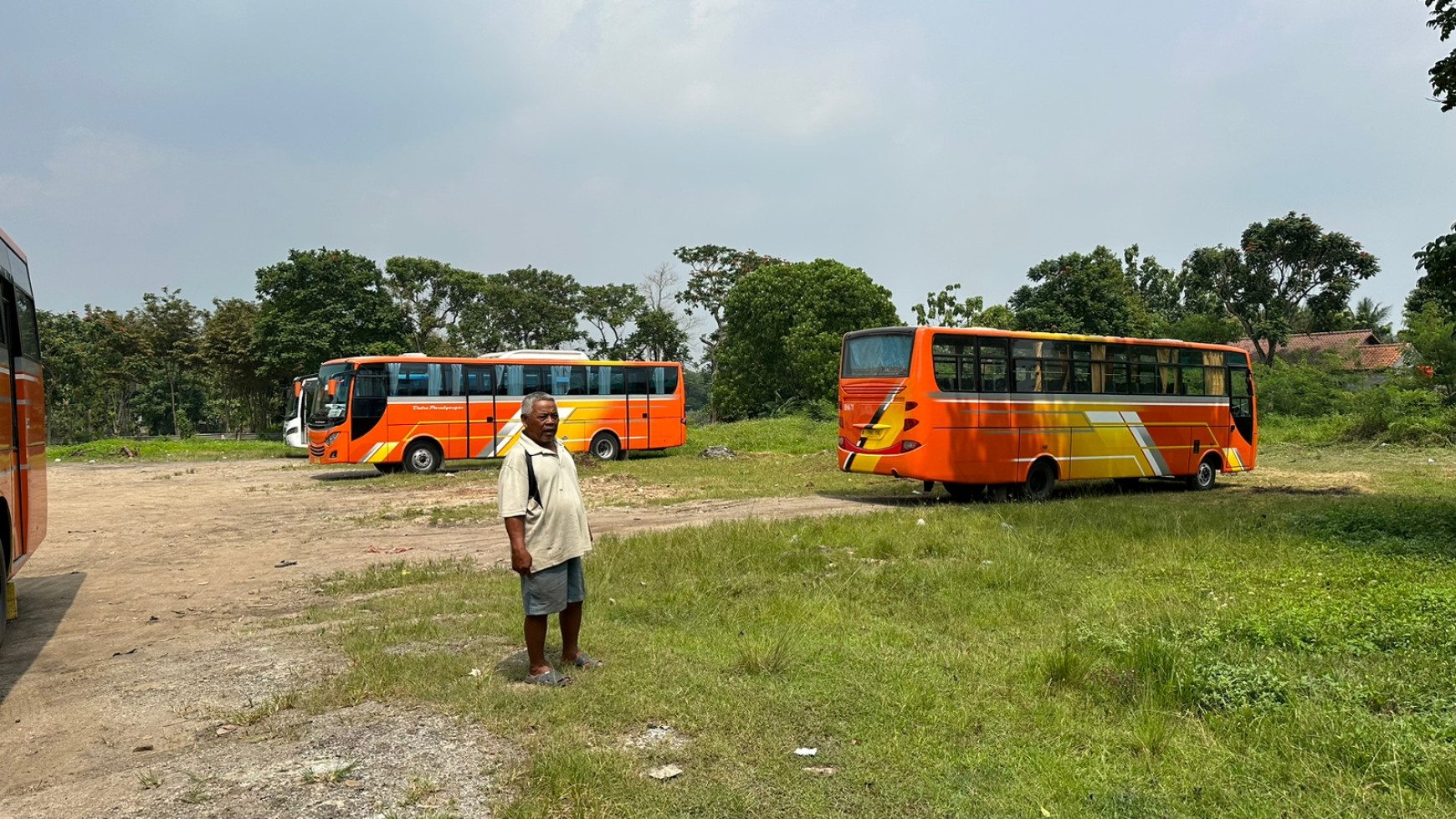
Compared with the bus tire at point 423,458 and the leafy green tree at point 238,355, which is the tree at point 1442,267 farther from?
the leafy green tree at point 238,355

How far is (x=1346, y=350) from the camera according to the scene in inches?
1959

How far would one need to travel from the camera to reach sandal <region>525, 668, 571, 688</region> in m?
5.28

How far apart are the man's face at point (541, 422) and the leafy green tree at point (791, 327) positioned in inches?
1386

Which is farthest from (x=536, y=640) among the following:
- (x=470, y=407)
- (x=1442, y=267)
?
(x=470, y=407)

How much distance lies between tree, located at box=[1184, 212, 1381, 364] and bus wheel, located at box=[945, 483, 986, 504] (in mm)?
34550

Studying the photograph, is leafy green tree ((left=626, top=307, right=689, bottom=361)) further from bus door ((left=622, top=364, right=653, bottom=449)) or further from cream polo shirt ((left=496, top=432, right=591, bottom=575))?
cream polo shirt ((left=496, top=432, right=591, bottom=575))

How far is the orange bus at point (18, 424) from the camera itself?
668 cm

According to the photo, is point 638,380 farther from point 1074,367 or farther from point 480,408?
point 1074,367

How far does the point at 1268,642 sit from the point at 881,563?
376cm

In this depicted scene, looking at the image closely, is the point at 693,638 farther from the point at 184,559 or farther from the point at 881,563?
the point at 184,559

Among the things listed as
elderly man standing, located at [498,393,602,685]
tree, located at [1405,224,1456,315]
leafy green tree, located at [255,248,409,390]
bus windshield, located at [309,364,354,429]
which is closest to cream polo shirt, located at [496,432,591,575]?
elderly man standing, located at [498,393,602,685]

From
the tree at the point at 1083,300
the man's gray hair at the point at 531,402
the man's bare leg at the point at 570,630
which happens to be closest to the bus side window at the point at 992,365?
the man's bare leg at the point at 570,630

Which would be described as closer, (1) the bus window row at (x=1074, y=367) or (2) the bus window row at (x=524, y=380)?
(1) the bus window row at (x=1074, y=367)

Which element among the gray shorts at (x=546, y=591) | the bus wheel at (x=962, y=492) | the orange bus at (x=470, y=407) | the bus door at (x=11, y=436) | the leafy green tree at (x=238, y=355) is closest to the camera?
the gray shorts at (x=546, y=591)
